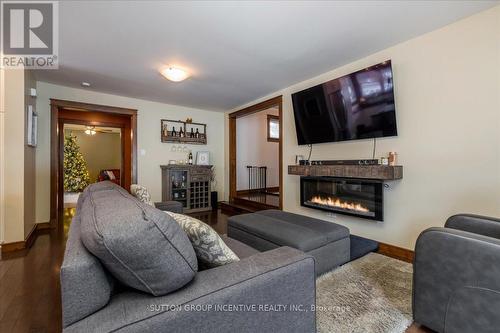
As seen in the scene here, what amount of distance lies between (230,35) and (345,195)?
8.00 ft

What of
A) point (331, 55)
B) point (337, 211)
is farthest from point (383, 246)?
point (331, 55)

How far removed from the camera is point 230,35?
2408mm

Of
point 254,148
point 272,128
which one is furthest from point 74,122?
point 272,128

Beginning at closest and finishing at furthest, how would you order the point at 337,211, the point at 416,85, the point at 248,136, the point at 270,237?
the point at 270,237 < the point at 416,85 < the point at 337,211 < the point at 248,136

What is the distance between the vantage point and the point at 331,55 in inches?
114

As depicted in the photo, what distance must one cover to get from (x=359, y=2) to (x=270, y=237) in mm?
2163

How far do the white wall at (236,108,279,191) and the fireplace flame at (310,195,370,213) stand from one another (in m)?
A: 2.89

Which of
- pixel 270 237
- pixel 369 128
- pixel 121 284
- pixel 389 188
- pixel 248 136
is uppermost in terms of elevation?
pixel 248 136

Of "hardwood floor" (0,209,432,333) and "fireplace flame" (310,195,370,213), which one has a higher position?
"fireplace flame" (310,195,370,213)

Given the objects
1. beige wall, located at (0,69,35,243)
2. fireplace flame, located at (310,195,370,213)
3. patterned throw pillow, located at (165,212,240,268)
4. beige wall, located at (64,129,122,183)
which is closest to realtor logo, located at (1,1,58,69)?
beige wall, located at (0,69,35,243)

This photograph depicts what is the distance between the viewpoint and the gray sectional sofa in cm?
77

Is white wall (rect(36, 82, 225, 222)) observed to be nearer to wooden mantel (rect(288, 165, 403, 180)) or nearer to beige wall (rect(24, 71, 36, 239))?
beige wall (rect(24, 71, 36, 239))

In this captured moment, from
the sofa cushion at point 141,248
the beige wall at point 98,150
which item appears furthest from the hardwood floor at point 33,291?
the beige wall at point 98,150

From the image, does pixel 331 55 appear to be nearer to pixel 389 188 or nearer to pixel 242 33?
pixel 242 33
